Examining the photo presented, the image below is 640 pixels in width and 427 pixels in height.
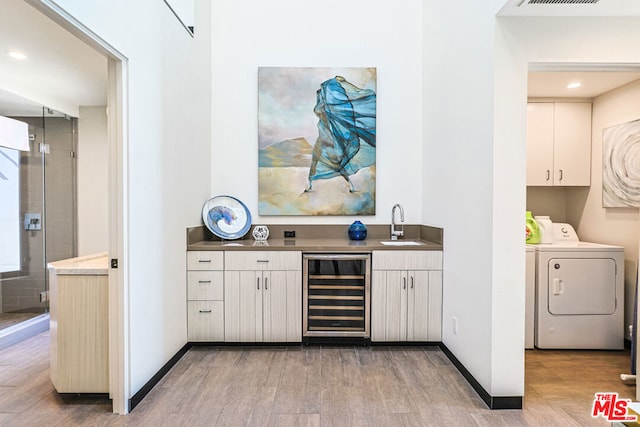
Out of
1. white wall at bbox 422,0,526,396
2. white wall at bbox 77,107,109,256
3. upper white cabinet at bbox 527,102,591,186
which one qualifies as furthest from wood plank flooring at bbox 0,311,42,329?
upper white cabinet at bbox 527,102,591,186

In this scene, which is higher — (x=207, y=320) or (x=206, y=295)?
(x=206, y=295)

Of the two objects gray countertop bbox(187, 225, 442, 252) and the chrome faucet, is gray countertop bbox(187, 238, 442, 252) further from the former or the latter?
the chrome faucet

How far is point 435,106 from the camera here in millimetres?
3355

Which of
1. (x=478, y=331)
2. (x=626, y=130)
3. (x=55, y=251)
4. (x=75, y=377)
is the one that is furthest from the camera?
(x=55, y=251)

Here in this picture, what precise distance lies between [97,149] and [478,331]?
481 cm

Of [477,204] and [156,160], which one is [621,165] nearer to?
[477,204]

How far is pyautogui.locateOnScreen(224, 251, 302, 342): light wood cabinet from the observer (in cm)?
321

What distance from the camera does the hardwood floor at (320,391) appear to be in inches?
83.7

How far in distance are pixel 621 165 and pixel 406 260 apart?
205cm

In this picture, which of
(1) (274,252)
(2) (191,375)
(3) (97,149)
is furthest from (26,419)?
(3) (97,149)

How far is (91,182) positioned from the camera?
477 cm

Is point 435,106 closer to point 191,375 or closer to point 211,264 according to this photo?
point 211,264

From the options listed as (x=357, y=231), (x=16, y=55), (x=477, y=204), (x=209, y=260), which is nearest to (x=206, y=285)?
(x=209, y=260)

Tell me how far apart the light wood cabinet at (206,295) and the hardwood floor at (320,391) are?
179mm
